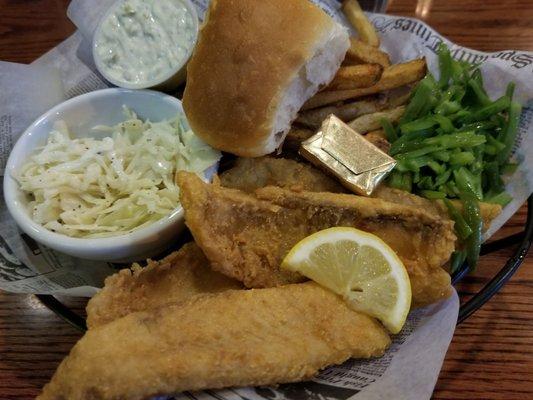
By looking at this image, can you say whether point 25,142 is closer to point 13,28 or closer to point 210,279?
point 210,279

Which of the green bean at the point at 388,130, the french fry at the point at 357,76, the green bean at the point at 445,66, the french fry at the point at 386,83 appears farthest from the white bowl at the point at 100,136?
the green bean at the point at 445,66

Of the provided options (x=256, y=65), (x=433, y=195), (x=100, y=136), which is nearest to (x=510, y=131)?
(x=433, y=195)

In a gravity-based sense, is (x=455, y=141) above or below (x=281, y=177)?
above

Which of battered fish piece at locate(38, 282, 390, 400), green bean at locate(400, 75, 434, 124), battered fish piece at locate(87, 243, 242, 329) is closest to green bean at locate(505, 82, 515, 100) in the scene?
green bean at locate(400, 75, 434, 124)

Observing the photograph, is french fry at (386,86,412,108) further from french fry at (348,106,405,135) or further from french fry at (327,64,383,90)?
french fry at (327,64,383,90)

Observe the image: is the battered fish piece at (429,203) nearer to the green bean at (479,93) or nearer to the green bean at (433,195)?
the green bean at (433,195)

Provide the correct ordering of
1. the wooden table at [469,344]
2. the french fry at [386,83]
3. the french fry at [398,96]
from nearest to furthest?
the wooden table at [469,344]
the french fry at [386,83]
the french fry at [398,96]

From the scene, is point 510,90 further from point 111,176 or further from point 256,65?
point 111,176
